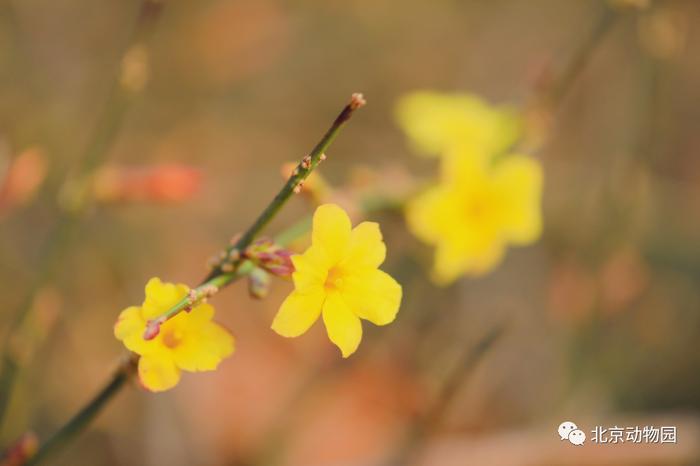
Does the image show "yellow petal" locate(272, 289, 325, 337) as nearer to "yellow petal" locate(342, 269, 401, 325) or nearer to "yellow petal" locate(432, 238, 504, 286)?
"yellow petal" locate(342, 269, 401, 325)

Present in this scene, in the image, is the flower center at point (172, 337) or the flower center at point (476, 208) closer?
the flower center at point (172, 337)

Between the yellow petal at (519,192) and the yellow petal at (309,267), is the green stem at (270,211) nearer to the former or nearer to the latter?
the yellow petal at (309,267)

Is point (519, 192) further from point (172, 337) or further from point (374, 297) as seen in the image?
point (172, 337)

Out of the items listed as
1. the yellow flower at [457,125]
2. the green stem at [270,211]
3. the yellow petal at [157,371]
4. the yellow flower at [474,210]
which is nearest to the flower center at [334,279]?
the green stem at [270,211]

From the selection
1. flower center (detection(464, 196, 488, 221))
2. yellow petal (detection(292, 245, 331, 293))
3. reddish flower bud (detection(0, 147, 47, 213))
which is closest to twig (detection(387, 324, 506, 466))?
flower center (detection(464, 196, 488, 221))

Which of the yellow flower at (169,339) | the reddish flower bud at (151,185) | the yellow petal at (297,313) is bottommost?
the yellow flower at (169,339)

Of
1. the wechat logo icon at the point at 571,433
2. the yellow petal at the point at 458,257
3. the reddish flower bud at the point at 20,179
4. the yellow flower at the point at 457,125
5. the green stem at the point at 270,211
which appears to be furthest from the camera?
the wechat logo icon at the point at 571,433

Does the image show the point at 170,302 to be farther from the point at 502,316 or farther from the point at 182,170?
the point at 502,316

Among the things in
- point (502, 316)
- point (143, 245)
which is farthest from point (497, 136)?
point (143, 245)
